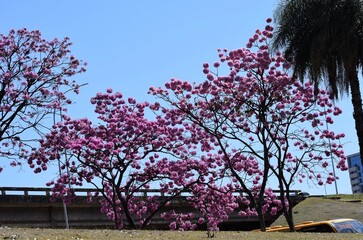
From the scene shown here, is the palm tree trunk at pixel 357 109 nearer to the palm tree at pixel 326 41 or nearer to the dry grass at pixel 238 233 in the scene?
the palm tree at pixel 326 41

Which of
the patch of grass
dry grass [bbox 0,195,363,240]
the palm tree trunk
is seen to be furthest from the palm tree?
the patch of grass

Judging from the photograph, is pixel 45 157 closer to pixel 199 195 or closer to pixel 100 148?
pixel 100 148

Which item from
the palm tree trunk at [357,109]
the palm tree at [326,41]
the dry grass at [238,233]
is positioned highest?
the palm tree at [326,41]

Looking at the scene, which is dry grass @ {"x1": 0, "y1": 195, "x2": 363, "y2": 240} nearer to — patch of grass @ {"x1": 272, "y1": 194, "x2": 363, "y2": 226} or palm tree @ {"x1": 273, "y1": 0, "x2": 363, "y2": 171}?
patch of grass @ {"x1": 272, "y1": 194, "x2": 363, "y2": 226}

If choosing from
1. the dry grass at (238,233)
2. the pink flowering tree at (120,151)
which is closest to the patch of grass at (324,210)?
the dry grass at (238,233)

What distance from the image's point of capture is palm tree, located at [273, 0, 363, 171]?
67.9 feet

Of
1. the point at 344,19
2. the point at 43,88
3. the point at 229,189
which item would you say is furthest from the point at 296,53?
the point at 43,88

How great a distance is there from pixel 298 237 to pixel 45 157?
13215 mm

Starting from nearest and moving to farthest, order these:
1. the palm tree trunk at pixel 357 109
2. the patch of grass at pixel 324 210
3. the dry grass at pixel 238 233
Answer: the dry grass at pixel 238 233, the palm tree trunk at pixel 357 109, the patch of grass at pixel 324 210

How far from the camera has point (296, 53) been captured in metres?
22.3

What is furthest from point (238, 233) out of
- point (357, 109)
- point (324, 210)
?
point (324, 210)

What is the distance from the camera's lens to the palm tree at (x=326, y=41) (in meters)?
20.7

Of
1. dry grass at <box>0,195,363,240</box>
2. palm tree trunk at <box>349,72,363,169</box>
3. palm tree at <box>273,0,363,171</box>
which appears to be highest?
palm tree at <box>273,0,363,171</box>

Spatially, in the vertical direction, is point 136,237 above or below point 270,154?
below
